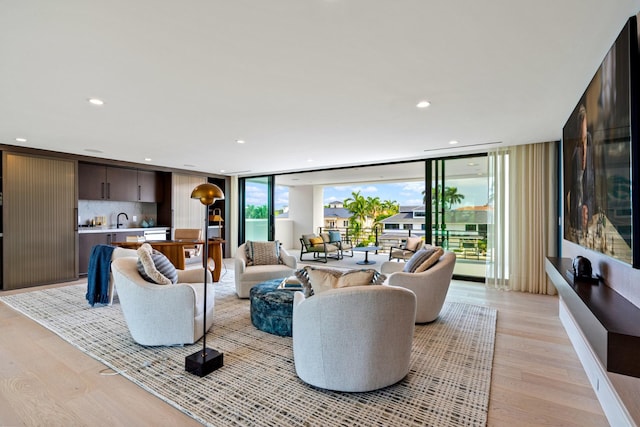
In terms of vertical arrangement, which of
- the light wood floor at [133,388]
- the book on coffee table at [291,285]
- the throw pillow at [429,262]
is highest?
the throw pillow at [429,262]

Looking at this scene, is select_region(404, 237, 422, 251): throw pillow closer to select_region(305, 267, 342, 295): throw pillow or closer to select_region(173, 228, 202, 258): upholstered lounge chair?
select_region(173, 228, 202, 258): upholstered lounge chair

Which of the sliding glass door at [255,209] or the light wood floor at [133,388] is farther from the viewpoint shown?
the sliding glass door at [255,209]

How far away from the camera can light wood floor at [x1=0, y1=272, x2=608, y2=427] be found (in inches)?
74.7

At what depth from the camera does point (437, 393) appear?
2139 mm

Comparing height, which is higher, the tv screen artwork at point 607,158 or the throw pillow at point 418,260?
the tv screen artwork at point 607,158

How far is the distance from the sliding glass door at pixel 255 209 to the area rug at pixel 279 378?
5133mm

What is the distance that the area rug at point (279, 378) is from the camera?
6.24ft

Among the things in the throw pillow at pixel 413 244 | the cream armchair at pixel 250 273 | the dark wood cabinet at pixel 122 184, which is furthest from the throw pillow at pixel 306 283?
the dark wood cabinet at pixel 122 184

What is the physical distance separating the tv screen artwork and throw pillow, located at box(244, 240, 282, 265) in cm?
367

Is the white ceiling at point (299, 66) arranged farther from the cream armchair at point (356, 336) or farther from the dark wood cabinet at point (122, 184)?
the dark wood cabinet at point (122, 184)

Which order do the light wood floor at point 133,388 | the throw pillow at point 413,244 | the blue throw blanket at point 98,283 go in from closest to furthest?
the light wood floor at point 133,388 → the blue throw blanket at point 98,283 → the throw pillow at point 413,244

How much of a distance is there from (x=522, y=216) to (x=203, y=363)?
4.96 meters

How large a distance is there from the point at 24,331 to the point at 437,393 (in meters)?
4.02

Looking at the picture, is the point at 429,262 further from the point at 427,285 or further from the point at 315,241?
the point at 315,241
